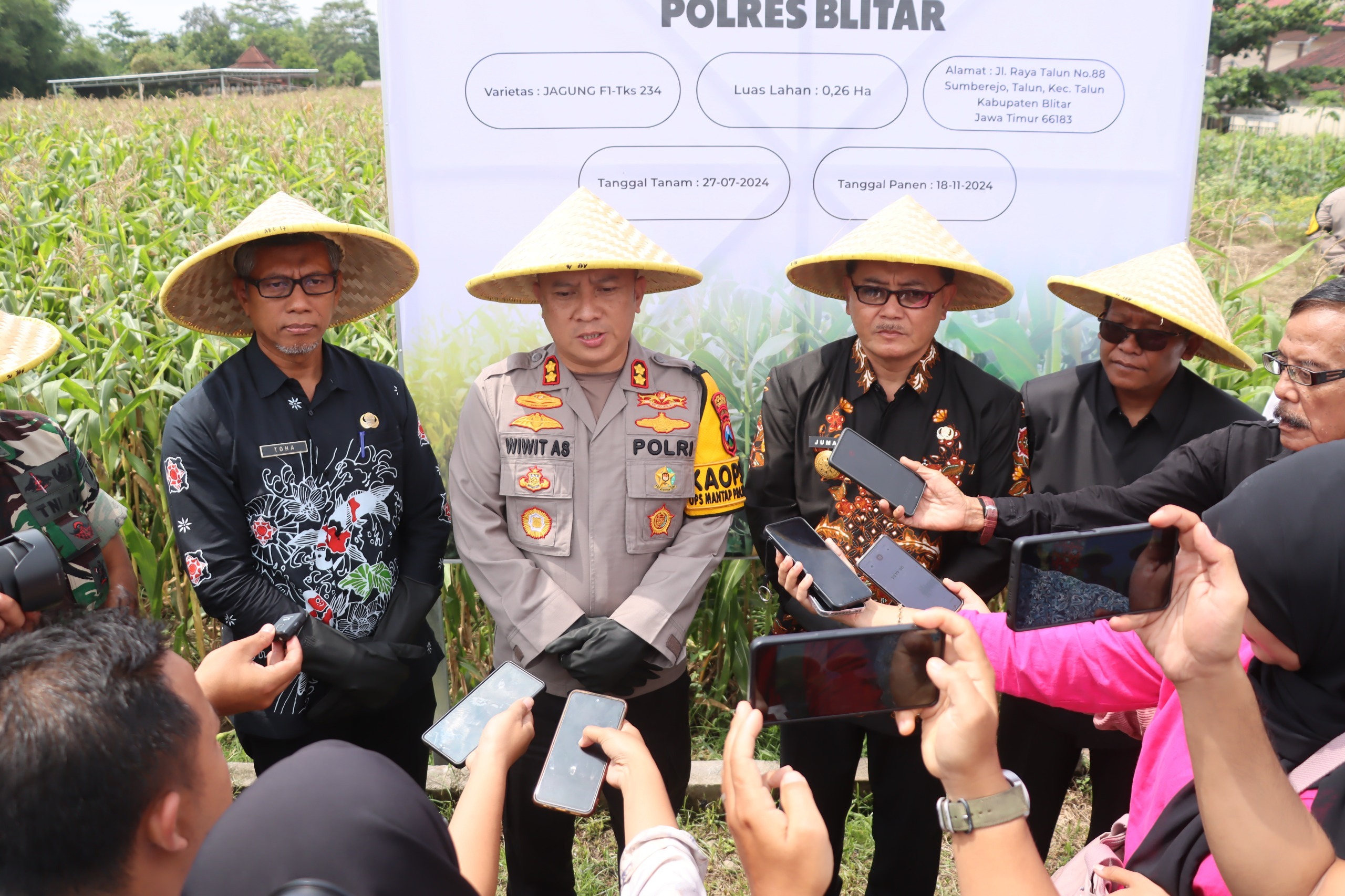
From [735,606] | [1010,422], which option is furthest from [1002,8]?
[735,606]

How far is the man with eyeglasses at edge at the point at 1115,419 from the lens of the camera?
250 cm

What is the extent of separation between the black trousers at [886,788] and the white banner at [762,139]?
128cm

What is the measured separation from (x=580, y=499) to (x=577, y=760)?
0.89 m

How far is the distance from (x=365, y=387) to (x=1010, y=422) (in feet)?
5.98

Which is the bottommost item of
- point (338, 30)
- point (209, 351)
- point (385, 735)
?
point (385, 735)

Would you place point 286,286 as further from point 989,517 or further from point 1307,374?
point 1307,374

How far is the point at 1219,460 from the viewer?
7.62 feet

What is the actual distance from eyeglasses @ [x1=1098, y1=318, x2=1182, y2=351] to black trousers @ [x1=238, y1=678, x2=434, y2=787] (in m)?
2.23

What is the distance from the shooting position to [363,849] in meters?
0.90

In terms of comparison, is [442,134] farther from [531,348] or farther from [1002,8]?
[1002,8]

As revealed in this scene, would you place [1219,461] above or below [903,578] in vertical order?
above

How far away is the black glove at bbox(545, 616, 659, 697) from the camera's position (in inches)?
88.7

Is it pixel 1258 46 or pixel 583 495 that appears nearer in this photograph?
pixel 583 495

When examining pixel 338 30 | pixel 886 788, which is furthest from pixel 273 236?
pixel 338 30
